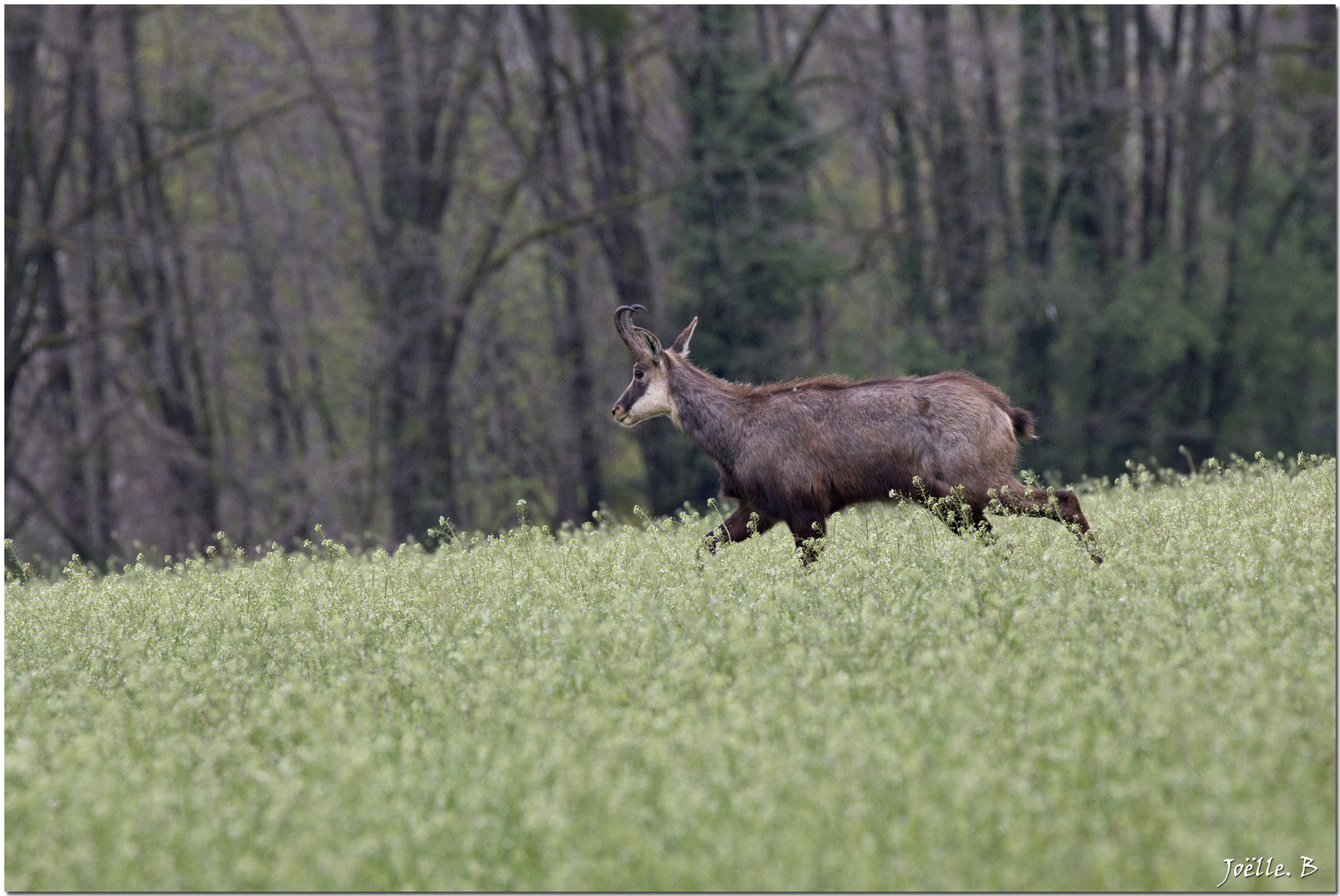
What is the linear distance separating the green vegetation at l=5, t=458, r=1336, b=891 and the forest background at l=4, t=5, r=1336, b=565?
61.2 feet

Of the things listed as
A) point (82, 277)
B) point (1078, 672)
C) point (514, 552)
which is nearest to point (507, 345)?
point (82, 277)

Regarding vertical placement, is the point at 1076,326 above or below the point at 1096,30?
below

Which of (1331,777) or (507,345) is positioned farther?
(507,345)

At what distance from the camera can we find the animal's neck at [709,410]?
994cm

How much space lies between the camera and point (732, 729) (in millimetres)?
5414

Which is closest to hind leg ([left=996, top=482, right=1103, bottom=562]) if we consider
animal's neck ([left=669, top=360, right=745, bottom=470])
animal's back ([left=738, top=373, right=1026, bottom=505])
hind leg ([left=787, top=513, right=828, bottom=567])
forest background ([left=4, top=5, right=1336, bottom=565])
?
animal's back ([left=738, top=373, right=1026, bottom=505])

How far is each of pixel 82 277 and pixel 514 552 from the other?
70.3ft

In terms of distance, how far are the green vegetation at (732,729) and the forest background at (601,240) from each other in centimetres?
1864

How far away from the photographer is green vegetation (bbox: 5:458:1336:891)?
4.41 meters

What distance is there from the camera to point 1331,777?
4715 millimetres

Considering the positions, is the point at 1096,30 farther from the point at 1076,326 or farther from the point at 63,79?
the point at 63,79

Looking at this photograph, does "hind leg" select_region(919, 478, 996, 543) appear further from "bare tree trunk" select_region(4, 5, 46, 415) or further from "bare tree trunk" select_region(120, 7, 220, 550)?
"bare tree trunk" select_region(4, 5, 46, 415)

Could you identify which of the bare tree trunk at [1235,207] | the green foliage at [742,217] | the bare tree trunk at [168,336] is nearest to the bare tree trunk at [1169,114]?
the bare tree trunk at [1235,207]

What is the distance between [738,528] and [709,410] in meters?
0.98
